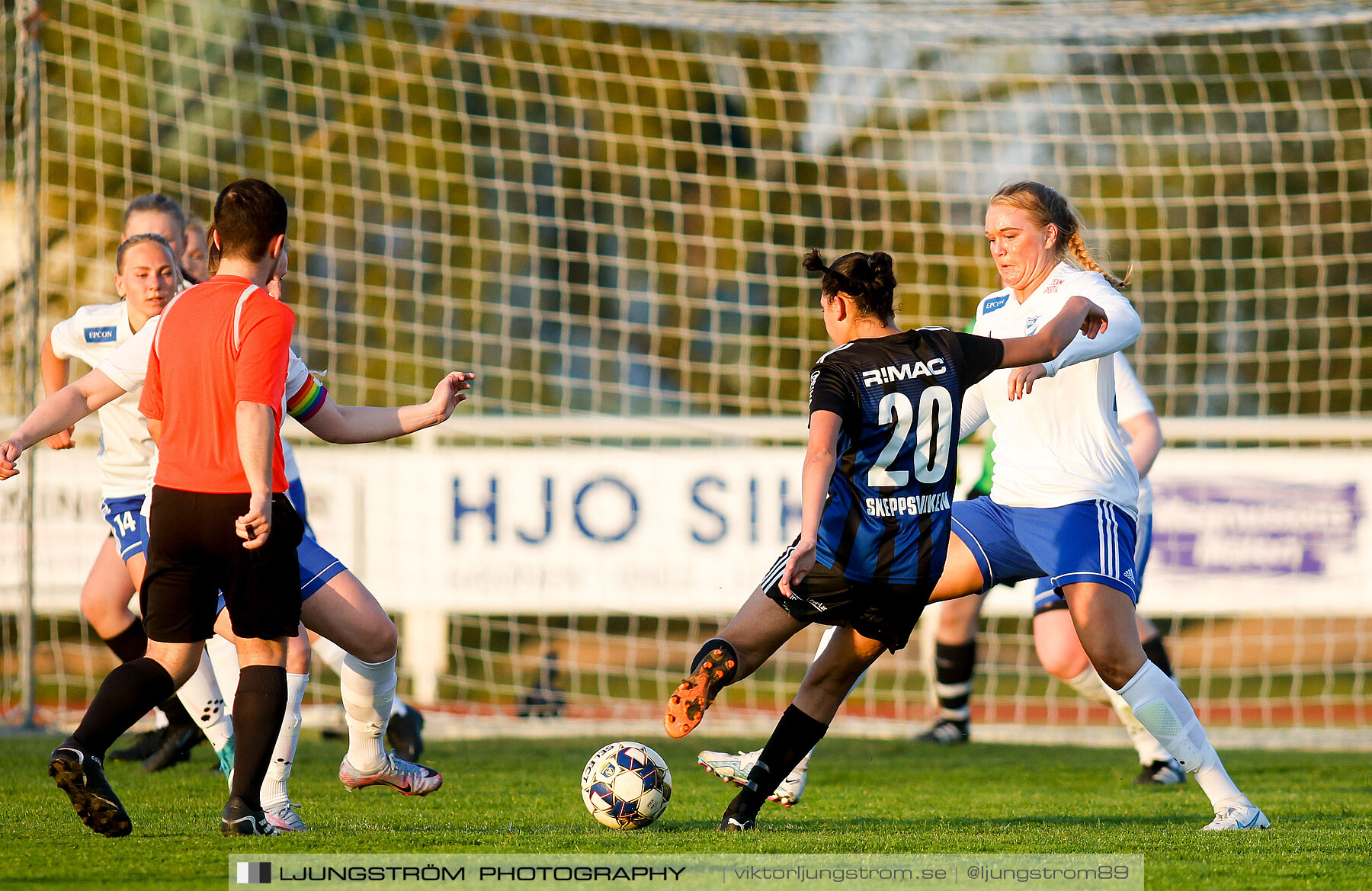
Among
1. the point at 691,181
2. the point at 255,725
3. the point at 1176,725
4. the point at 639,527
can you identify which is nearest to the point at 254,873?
the point at 255,725

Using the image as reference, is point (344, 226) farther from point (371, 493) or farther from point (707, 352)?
point (371, 493)

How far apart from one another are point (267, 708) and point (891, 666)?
29.8ft

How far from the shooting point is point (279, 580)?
3371 mm

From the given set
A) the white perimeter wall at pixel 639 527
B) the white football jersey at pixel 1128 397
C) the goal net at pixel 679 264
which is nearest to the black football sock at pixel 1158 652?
the white football jersey at pixel 1128 397

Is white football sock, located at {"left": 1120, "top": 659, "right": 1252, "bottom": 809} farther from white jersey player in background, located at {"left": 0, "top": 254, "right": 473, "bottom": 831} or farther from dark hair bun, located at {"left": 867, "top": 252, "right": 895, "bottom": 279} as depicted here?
white jersey player in background, located at {"left": 0, "top": 254, "right": 473, "bottom": 831}

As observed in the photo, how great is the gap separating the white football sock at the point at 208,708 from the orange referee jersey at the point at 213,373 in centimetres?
137

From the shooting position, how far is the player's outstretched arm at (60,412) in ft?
11.2

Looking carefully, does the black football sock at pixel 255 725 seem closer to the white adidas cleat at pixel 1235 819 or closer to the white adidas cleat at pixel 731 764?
the white adidas cleat at pixel 731 764

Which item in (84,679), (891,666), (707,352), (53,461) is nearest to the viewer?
(53,461)

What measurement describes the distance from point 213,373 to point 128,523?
1.57m

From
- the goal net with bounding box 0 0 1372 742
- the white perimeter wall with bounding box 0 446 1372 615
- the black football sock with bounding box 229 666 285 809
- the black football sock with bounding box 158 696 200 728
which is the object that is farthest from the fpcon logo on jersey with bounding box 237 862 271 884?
the white perimeter wall with bounding box 0 446 1372 615

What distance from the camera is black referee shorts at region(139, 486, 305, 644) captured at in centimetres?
333

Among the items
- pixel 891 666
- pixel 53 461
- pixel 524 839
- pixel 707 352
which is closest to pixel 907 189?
pixel 707 352

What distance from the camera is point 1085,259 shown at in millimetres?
4258
